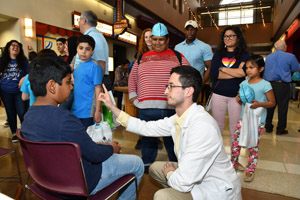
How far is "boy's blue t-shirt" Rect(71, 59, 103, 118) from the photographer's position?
7.82 feet

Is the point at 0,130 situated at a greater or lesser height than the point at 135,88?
lesser

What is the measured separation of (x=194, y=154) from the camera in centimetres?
128

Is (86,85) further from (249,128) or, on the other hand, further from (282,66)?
(282,66)

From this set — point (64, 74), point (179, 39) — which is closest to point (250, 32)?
point (179, 39)

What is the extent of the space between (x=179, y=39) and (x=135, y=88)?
15.4 metres

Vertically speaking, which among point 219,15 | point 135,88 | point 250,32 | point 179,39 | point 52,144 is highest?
point 219,15

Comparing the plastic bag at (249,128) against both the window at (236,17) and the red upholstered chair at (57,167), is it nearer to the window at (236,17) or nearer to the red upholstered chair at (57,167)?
the red upholstered chair at (57,167)

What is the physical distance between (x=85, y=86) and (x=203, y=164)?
1.56m

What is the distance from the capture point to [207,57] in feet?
10.2

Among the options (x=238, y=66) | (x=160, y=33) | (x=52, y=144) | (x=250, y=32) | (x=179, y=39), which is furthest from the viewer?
(x=250, y=32)

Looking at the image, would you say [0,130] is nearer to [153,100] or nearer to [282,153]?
[153,100]

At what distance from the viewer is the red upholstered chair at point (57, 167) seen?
112 cm

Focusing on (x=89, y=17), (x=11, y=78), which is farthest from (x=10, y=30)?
(x=89, y=17)

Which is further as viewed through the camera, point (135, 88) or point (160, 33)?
point (135, 88)
